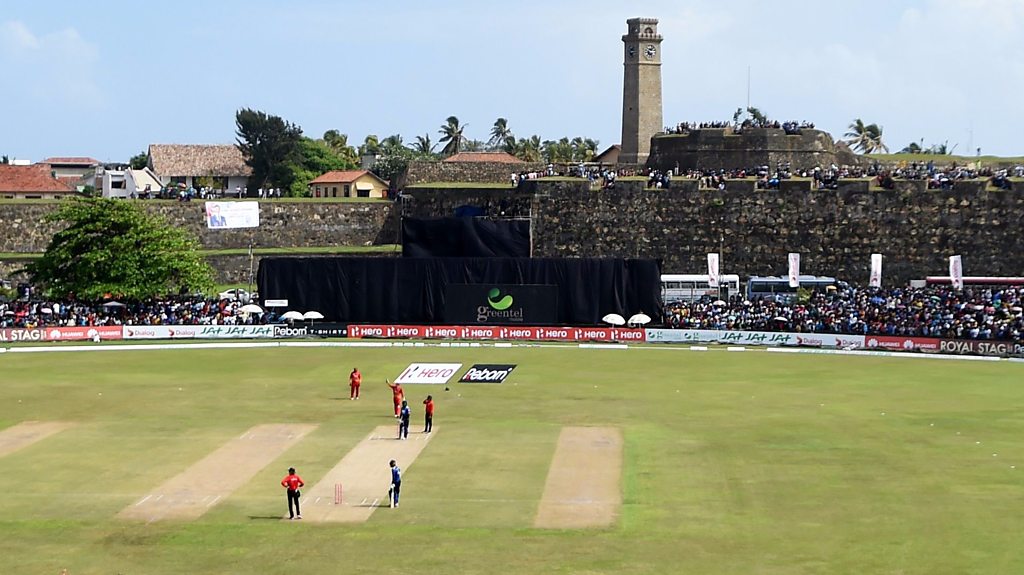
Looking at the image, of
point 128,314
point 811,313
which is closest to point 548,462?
point 811,313

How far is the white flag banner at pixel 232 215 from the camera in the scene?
88.9 m

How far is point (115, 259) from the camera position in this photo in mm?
76562

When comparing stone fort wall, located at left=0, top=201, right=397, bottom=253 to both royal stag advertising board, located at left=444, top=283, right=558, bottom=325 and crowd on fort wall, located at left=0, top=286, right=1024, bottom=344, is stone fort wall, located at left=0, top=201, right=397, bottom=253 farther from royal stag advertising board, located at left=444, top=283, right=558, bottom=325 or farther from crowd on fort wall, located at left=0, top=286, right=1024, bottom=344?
royal stag advertising board, located at left=444, top=283, right=558, bottom=325

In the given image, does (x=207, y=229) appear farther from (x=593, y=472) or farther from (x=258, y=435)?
(x=593, y=472)

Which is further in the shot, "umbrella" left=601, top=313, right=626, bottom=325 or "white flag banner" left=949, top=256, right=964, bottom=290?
"white flag banner" left=949, top=256, right=964, bottom=290

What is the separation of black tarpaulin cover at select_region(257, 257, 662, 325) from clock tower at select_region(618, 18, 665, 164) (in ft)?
93.3

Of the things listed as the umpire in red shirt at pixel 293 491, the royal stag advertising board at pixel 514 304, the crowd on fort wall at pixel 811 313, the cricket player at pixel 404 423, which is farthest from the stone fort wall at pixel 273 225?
the umpire in red shirt at pixel 293 491

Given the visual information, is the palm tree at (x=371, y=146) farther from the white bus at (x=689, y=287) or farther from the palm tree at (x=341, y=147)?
the white bus at (x=689, y=287)

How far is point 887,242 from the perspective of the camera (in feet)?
262

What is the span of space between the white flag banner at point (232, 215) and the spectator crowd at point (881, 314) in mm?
29248

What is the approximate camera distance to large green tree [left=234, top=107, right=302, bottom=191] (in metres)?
122

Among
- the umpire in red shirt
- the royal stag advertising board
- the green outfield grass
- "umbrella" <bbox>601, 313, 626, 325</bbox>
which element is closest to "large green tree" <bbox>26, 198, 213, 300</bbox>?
the green outfield grass

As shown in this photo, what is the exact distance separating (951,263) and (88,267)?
4529 cm

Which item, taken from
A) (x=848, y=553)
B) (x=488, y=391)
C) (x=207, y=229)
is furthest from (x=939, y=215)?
(x=848, y=553)
